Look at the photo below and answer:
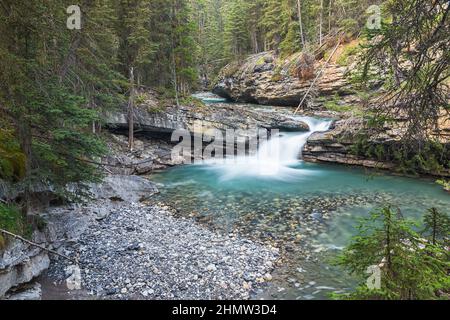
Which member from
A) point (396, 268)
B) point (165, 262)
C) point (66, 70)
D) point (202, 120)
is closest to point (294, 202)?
point (165, 262)

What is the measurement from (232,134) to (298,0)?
18.6 metres

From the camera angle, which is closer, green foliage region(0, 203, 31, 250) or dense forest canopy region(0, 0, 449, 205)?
dense forest canopy region(0, 0, 449, 205)

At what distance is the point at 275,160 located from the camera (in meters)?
19.5

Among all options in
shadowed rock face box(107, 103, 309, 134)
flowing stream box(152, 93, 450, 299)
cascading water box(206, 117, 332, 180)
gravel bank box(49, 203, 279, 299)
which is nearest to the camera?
gravel bank box(49, 203, 279, 299)

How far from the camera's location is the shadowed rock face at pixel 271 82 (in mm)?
26000

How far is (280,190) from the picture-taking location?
44.7 ft

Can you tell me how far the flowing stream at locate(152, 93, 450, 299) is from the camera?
710 cm

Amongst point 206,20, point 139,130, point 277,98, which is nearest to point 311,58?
point 277,98

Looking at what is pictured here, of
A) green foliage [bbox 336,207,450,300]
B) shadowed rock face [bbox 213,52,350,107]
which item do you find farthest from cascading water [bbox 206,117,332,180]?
green foliage [bbox 336,207,450,300]

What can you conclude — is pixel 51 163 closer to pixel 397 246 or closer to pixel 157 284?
pixel 157 284

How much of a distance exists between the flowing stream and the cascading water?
0.18ft

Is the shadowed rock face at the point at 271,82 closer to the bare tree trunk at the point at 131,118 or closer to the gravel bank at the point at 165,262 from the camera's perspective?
the bare tree trunk at the point at 131,118

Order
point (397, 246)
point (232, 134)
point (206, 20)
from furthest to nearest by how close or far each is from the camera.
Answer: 1. point (206, 20)
2. point (232, 134)
3. point (397, 246)

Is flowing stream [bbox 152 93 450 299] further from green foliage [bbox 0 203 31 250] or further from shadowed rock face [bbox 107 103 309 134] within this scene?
green foliage [bbox 0 203 31 250]
